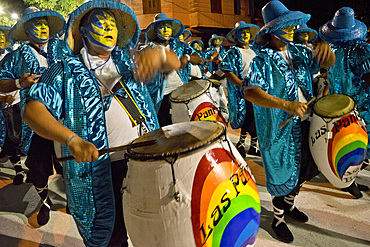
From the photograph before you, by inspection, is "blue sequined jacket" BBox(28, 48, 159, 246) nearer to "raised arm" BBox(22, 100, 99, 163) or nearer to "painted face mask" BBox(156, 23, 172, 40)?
"raised arm" BBox(22, 100, 99, 163)

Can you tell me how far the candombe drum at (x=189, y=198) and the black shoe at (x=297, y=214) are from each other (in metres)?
1.75

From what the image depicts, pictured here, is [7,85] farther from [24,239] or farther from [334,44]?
[334,44]

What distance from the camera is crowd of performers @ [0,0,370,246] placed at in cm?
159

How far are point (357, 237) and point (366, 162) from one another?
5.34 ft

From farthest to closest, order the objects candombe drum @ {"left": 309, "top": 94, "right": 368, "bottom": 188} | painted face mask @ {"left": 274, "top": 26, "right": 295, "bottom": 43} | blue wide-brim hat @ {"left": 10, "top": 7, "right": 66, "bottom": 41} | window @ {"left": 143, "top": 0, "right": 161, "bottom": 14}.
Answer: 1. window @ {"left": 143, "top": 0, "right": 161, "bottom": 14}
2. blue wide-brim hat @ {"left": 10, "top": 7, "right": 66, "bottom": 41}
3. painted face mask @ {"left": 274, "top": 26, "right": 295, "bottom": 43}
4. candombe drum @ {"left": 309, "top": 94, "right": 368, "bottom": 188}

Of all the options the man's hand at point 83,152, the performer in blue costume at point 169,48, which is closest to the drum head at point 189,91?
the performer in blue costume at point 169,48

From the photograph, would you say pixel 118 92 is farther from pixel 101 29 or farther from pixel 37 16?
pixel 37 16

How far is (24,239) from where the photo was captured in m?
2.98

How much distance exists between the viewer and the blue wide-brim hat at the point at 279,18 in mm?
2436

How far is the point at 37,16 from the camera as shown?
3.33 metres

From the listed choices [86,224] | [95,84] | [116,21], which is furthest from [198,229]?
[116,21]

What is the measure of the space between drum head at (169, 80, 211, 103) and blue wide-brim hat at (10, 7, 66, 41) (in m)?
1.69

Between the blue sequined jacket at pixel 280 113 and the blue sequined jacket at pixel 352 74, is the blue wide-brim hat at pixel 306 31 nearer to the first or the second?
the blue sequined jacket at pixel 352 74

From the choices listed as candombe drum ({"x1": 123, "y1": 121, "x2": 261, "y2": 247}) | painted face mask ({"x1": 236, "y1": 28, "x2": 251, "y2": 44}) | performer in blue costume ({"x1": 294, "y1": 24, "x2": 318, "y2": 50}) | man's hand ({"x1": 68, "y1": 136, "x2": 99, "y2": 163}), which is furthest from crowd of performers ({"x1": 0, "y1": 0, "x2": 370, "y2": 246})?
performer in blue costume ({"x1": 294, "y1": 24, "x2": 318, "y2": 50})
